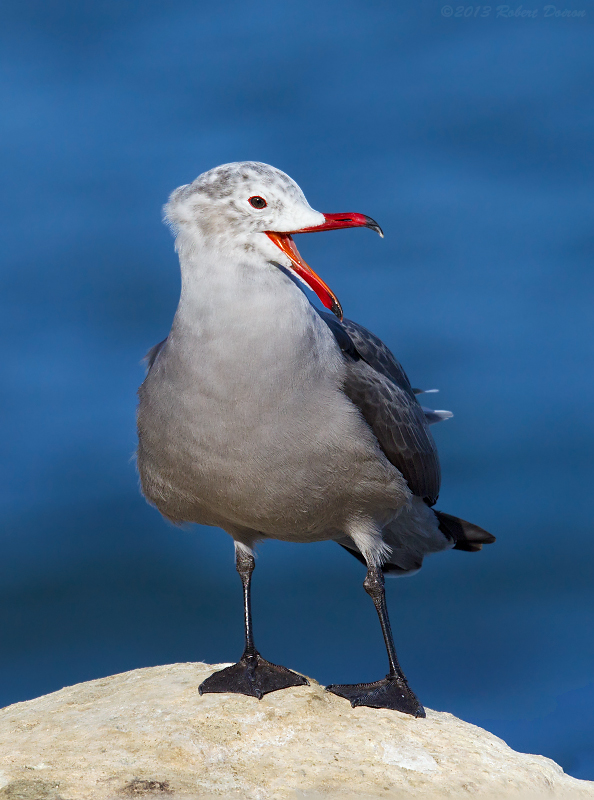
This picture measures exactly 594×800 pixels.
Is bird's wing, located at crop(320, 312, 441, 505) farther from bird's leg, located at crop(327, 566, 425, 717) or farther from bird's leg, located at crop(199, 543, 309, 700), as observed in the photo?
bird's leg, located at crop(199, 543, 309, 700)

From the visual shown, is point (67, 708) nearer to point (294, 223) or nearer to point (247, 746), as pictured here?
point (247, 746)

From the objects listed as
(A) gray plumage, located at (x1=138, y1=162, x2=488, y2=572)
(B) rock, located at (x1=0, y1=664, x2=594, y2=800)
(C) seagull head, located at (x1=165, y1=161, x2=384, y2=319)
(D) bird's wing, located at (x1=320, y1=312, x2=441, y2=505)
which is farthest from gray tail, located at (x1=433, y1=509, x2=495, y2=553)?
(C) seagull head, located at (x1=165, y1=161, x2=384, y2=319)

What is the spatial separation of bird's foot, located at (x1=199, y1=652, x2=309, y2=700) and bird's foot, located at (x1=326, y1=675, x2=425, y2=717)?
0.20 metres

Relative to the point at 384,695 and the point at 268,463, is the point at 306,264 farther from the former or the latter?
the point at 384,695

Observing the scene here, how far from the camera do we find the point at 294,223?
13.2ft

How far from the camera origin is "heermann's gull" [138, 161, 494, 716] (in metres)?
4.09

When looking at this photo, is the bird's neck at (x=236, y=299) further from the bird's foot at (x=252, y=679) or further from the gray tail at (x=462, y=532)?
the gray tail at (x=462, y=532)

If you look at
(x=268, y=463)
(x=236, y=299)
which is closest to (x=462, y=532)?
(x=268, y=463)

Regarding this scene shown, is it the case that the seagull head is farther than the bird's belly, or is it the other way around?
the bird's belly

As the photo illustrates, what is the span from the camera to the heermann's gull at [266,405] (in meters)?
4.09

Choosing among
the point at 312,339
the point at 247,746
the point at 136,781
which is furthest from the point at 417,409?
the point at 136,781

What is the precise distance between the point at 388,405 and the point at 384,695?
1.30m

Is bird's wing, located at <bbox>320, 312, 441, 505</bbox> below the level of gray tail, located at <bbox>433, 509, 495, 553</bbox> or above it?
above

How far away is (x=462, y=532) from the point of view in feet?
18.9
